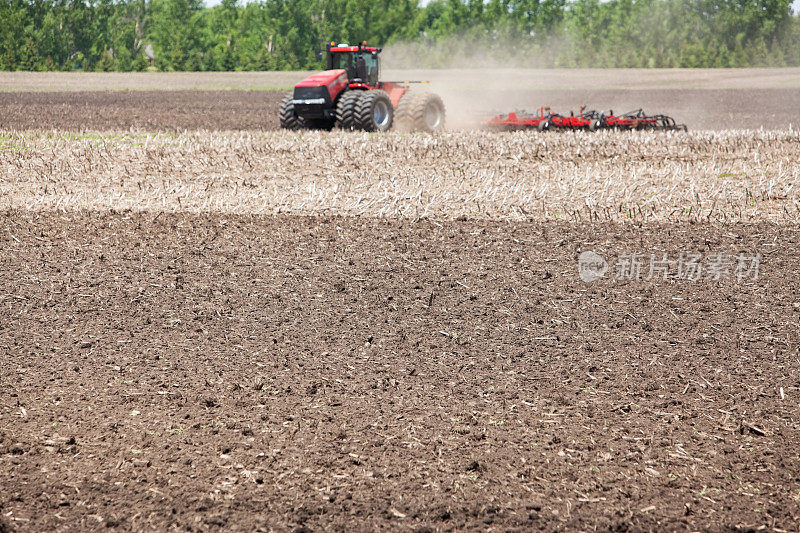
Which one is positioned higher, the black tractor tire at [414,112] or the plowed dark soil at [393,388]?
the black tractor tire at [414,112]

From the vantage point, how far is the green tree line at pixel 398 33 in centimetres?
6341

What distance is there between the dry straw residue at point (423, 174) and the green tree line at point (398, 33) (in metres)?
50.8

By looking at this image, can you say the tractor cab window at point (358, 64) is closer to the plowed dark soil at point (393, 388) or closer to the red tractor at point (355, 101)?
the red tractor at point (355, 101)

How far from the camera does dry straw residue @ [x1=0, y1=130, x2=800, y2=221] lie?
9.52m

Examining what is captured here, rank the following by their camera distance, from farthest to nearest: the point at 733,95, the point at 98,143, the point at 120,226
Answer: the point at 733,95, the point at 98,143, the point at 120,226

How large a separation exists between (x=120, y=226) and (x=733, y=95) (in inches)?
1283

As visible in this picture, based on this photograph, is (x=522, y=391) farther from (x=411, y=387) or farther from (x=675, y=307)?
(x=675, y=307)

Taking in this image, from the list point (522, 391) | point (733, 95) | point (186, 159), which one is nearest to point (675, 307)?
point (522, 391)

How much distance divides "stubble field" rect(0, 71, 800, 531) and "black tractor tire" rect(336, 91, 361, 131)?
5532mm

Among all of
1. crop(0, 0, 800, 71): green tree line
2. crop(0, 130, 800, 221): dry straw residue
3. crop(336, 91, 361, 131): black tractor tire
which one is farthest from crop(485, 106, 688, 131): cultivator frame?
crop(0, 0, 800, 71): green tree line

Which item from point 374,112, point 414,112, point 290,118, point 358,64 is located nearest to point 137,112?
point 290,118

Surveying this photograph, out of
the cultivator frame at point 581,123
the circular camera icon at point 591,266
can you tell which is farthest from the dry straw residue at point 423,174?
the circular camera icon at point 591,266

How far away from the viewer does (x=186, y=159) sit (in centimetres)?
1278

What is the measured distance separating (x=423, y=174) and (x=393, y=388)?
6.86 meters
